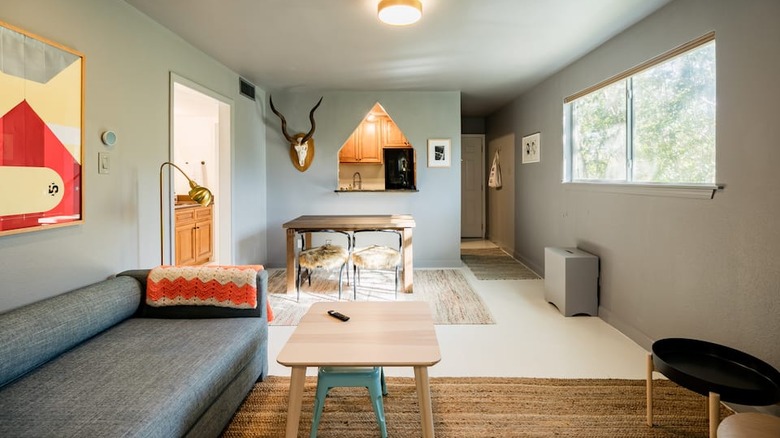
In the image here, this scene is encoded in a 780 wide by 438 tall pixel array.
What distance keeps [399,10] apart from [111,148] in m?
2.00

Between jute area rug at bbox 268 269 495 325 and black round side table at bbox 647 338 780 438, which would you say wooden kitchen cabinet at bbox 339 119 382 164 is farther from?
black round side table at bbox 647 338 780 438

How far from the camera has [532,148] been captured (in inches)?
210

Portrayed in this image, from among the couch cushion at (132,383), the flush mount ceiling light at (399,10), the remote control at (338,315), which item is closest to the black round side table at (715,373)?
the remote control at (338,315)

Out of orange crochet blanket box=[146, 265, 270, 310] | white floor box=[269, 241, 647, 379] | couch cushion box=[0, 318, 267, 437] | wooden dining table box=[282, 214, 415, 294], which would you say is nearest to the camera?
couch cushion box=[0, 318, 267, 437]

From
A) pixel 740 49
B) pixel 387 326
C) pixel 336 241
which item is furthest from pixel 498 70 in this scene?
pixel 387 326

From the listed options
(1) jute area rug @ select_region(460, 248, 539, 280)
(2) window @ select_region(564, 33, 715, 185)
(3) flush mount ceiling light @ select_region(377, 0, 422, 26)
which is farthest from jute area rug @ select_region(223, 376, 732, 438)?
(1) jute area rug @ select_region(460, 248, 539, 280)

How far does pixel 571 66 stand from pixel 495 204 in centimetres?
367

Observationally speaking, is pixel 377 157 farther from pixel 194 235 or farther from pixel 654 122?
pixel 654 122

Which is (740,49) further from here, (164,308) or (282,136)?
(282,136)

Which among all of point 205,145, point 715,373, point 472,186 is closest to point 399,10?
point 715,373

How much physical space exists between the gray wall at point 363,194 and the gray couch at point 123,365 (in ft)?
10.4

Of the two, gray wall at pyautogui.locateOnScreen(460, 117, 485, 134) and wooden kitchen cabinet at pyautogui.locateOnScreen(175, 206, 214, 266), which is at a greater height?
gray wall at pyautogui.locateOnScreen(460, 117, 485, 134)

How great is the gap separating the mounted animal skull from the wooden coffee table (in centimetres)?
348

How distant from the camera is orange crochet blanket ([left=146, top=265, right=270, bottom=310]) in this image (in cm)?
235
